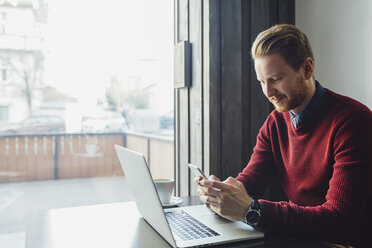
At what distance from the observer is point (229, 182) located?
3.56ft

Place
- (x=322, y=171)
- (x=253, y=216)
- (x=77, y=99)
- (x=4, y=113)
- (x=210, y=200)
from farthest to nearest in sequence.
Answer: (x=77, y=99)
(x=4, y=113)
(x=322, y=171)
(x=210, y=200)
(x=253, y=216)

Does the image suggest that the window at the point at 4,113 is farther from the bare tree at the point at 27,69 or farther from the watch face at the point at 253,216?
the watch face at the point at 253,216

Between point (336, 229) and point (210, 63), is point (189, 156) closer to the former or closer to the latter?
point (210, 63)

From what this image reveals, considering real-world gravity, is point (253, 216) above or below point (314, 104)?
Result: below

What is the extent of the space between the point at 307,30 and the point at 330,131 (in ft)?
3.45

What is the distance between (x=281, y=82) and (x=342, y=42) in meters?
0.77

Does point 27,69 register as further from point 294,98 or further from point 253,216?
point 253,216

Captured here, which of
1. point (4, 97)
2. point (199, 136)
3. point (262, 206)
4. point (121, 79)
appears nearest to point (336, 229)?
point (262, 206)

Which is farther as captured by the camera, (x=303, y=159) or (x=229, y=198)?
(x=303, y=159)

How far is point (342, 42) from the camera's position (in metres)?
1.80

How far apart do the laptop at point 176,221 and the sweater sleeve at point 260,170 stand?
31 centimetres

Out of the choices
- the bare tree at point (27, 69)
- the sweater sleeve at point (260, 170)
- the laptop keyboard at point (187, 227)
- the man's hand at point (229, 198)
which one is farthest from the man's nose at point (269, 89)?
the bare tree at point (27, 69)

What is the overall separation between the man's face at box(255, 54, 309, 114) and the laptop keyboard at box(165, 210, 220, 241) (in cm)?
55

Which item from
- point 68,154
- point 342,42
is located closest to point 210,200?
point 342,42
